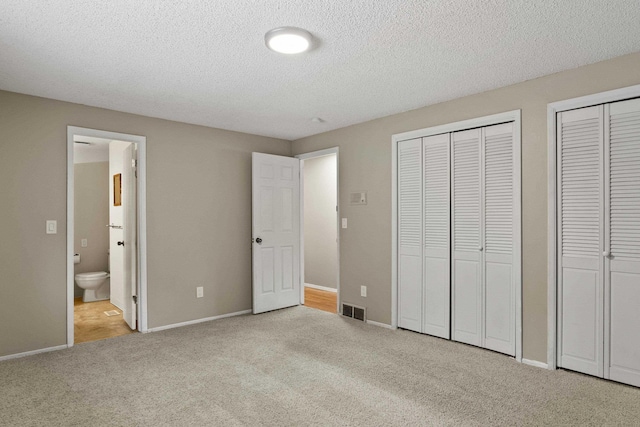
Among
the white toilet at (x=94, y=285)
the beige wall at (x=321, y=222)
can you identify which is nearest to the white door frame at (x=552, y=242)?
the beige wall at (x=321, y=222)

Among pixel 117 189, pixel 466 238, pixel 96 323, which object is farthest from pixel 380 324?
pixel 117 189

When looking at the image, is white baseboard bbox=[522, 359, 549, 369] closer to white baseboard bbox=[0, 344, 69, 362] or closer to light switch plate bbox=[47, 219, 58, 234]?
white baseboard bbox=[0, 344, 69, 362]

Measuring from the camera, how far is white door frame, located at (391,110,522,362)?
125 inches

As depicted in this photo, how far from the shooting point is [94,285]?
5656 mm

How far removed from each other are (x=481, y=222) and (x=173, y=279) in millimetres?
3294

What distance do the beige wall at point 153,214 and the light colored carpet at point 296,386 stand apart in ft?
1.76

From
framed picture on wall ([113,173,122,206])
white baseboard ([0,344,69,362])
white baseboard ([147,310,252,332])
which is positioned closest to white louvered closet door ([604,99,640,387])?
white baseboard ([147,310,252,332])

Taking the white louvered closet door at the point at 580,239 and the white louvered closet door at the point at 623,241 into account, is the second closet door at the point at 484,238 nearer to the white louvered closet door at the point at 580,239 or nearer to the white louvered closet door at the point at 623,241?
the white louvered closet door at the point at 580,239

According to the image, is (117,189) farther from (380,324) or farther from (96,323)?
(380,324)

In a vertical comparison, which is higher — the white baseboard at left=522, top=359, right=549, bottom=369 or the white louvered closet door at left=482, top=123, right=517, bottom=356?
the white louvered closet door at left=482, top=123, right=517, bottom=356

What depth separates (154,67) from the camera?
2.80 meters

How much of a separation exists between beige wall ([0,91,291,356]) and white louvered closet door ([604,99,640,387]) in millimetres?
3752

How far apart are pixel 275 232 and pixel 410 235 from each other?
5.99 feet

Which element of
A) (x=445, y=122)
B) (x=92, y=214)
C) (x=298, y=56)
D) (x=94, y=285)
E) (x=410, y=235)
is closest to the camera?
(x=298, y=56)
